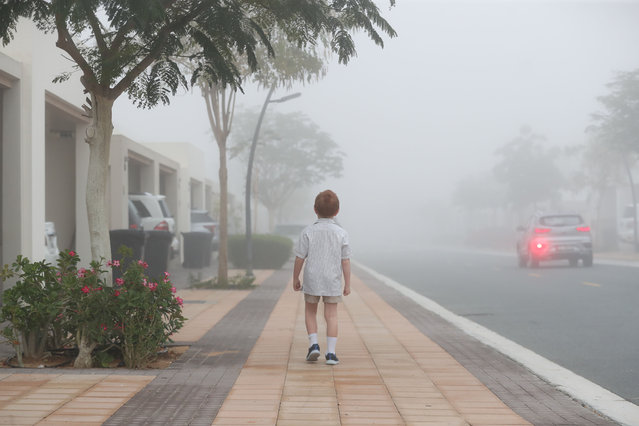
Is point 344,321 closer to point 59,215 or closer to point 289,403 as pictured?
point 289,403

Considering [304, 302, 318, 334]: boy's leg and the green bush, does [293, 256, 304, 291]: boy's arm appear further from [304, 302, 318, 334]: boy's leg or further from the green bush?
the green bush

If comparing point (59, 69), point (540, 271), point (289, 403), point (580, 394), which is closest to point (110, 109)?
point (289, 403)

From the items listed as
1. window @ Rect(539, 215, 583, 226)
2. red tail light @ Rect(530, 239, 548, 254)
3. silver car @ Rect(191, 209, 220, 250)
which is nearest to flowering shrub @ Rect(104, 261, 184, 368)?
red tail light @ Rect(530, 239, 548, 254)

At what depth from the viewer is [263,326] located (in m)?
10.5

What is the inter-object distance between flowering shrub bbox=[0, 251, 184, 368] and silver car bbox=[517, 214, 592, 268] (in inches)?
781

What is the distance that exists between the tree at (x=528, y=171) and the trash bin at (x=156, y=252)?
5364 centimetres

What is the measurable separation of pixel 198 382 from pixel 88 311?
1253mm

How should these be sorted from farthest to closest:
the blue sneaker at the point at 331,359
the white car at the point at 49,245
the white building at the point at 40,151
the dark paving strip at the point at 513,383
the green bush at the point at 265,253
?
the green bush at the point at 265,253 → the white car at the point at 49,245 → the white building at the point at 40,151 → the blue sneaker at the point at 331,359 → the dark paving strip at the point at 513,383

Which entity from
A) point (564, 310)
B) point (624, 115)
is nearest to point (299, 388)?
point (564, 310)

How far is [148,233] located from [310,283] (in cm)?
950

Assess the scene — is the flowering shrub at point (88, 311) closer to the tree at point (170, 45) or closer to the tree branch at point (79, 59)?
the tree at point (170, 45)

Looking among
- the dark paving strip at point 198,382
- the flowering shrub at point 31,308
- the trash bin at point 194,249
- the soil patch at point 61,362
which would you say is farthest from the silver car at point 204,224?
the flowering shrub at point 31,308

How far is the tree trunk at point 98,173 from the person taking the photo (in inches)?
295

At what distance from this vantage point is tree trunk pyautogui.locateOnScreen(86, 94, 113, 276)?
7492mm
